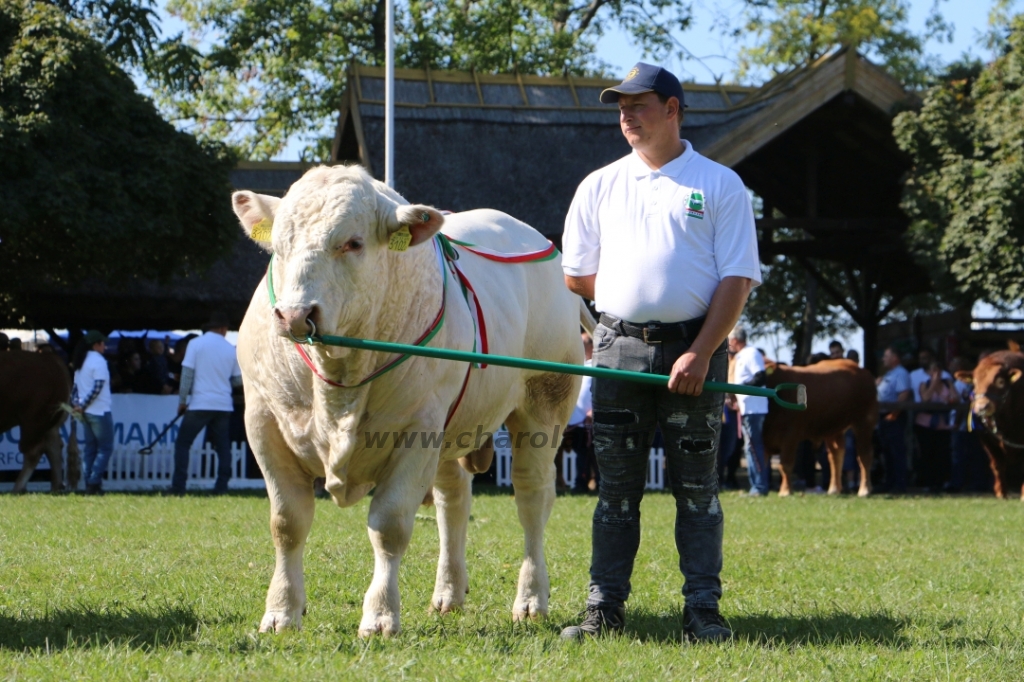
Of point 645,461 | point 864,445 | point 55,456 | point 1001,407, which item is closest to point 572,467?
point 864,445

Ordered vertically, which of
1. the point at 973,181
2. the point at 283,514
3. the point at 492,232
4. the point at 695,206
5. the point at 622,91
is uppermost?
the point at 973,181

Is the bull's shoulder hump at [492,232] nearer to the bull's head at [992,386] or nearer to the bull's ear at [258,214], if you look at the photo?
the bull's ear at [258,214]

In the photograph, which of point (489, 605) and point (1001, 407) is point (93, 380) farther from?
point (1001, 407)

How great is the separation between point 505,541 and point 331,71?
25.0 m

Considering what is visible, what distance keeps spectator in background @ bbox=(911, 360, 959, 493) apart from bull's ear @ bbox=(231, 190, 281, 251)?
14.1 m

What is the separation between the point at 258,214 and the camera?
15.9 feet

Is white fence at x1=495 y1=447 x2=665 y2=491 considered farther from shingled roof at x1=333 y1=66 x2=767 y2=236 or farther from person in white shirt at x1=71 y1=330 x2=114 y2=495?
person in white shirt at x1=71 y1=330 x2=114 y2=495

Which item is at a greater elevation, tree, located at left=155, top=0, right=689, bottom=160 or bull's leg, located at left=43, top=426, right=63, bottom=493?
tree, located at left=155, top=0, right=689, bottom=160

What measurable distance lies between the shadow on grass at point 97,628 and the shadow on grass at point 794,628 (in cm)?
188

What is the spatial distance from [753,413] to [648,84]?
10897 millimetres

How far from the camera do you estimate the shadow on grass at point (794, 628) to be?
190 inches

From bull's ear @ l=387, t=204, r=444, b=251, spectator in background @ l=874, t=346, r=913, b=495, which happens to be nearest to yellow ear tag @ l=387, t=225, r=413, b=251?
bull's ear @ l=387, t=204, r=444, b=251

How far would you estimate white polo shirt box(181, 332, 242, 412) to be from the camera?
13.7 metres

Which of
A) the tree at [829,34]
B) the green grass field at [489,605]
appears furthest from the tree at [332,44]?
the green grass field at [489,605]
